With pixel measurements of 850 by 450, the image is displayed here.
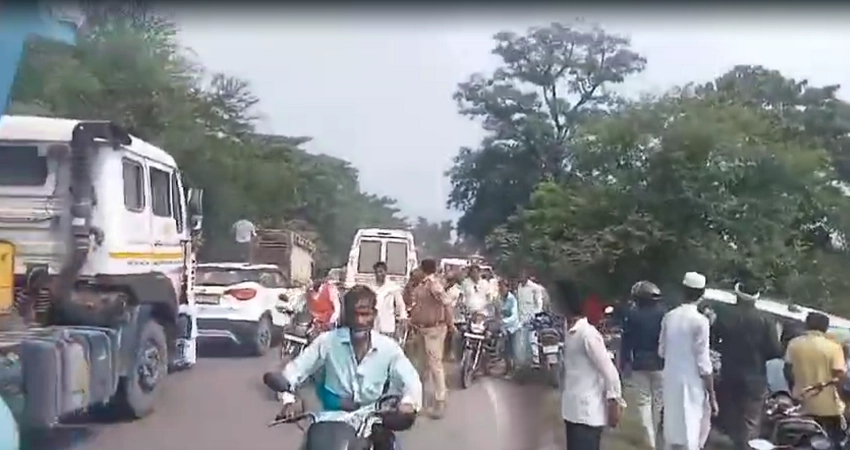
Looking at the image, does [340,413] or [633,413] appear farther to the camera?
[633,413]

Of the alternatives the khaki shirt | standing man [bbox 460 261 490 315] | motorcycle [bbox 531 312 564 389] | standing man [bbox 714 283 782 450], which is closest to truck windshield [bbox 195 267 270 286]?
standing man [bbox 460 261 490 315]

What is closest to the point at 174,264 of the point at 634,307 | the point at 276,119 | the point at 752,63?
the point at 276,119

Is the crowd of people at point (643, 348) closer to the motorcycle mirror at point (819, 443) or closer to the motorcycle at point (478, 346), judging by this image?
the motorcycle at point (478, 346)

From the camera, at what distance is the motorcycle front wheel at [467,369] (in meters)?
4.54

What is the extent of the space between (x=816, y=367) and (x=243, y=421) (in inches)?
78.2

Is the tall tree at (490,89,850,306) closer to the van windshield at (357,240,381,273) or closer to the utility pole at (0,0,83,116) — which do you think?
the van windshield at (357,240,381,273)

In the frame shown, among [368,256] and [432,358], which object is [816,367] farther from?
[368,256]

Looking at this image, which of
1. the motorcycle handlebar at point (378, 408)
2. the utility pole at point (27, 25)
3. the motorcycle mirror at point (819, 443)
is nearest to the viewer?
the motorcycle handlebar at point (378, 408)

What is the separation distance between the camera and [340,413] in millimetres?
3770

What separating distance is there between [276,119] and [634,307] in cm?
135

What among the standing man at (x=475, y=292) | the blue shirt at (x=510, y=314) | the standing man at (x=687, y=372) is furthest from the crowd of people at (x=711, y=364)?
the standing man at (x=475, y=292)

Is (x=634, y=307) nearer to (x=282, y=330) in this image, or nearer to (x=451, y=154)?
(x=451, y=154)

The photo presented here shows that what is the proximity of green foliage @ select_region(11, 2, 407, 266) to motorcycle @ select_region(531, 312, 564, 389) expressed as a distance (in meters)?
0.59

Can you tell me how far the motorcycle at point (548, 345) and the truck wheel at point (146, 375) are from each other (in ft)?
4.15
